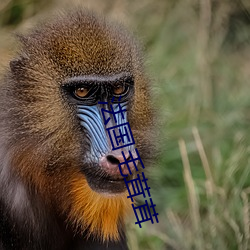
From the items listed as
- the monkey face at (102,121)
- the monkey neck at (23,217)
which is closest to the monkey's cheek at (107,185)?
the monkey face at (102,121)

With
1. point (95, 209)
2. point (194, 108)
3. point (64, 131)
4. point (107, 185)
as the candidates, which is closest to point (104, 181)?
point (107, 185)

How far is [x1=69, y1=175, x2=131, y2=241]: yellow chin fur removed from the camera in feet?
10.3

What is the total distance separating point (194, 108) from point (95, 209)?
2.43 m

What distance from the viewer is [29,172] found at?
326 cm

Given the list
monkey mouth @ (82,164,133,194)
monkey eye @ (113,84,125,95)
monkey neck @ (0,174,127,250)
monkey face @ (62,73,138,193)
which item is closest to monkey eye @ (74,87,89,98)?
monkey face @ (62,73,138,193)

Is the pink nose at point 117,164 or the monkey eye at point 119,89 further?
the monkey eye at point 119,89

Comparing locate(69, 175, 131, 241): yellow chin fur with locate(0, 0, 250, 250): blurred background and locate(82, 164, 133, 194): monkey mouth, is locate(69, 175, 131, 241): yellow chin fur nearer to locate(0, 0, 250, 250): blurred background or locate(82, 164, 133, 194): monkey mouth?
locate(82, 164, 133, 194): monkey mouth

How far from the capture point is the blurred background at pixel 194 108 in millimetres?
4238

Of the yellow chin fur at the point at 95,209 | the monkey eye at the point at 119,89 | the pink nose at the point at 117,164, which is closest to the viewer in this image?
the pink nose at the point at 117,164

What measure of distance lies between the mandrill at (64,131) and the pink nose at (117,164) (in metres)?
0.05

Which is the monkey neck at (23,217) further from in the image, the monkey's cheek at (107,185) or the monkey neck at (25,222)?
the monkey's cheek at (107,185)

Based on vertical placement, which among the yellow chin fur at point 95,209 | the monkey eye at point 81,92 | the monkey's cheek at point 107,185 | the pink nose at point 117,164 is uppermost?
the monkey eye at point 81,92

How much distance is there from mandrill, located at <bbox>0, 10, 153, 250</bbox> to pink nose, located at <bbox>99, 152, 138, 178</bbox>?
0.15ft

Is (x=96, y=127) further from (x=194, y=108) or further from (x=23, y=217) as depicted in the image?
(x=194, y=108)
